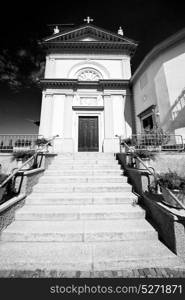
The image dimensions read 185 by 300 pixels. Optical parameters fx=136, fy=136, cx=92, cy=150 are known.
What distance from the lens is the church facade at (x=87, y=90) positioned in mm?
11734

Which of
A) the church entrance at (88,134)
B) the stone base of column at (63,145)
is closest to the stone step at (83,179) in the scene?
the stone base of column at (63,145)

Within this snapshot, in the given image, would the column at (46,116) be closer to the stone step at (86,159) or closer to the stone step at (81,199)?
the stone step at (86,159)

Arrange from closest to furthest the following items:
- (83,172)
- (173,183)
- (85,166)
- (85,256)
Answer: (85,256), (173,183), (83,172), (85,166)

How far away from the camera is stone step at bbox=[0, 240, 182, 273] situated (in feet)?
7.71

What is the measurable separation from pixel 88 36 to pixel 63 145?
39.2ft

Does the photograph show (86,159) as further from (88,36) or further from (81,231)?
(88,36)

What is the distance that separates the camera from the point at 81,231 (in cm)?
312

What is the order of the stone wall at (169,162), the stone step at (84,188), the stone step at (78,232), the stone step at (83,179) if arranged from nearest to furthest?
the stone step at (78,232) → the stone step at (84,188) → the stone step at (83,179) → the stone wall at (169,162)

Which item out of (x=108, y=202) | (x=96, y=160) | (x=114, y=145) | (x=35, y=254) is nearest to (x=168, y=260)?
(x=108, y=202)

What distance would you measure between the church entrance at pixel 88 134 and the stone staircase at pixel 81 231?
21.5 feet

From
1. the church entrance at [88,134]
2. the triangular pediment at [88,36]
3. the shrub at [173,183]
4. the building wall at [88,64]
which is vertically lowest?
the shrub at [173,183]

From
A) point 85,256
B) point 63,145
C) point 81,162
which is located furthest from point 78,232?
point 63,145

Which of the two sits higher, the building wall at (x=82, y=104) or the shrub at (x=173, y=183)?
the building wall at (x=82, y=104)

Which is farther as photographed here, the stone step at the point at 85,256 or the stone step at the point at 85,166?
the stone step at the point at 85,166
